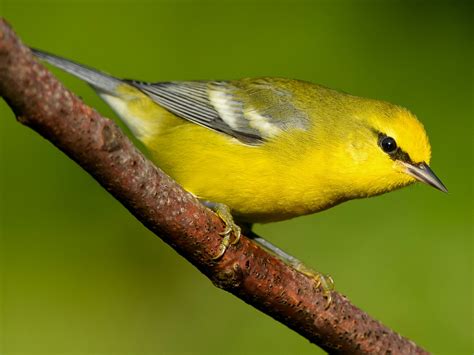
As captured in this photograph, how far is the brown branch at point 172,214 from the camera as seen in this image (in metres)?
2.17

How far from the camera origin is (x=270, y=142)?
4078 mm

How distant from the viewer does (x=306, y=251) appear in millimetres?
4316

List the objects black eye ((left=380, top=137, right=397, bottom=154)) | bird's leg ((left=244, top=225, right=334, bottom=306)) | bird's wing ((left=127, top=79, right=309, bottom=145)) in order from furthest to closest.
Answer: bird's wing ((left=127, top=79, right=309, bottom=145)) → black eye ((left=380, top=137, right=397, bottom=154)) → bird's leg ((left=244, top=225, right=334, bottom=306))

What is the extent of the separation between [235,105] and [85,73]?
90 cm

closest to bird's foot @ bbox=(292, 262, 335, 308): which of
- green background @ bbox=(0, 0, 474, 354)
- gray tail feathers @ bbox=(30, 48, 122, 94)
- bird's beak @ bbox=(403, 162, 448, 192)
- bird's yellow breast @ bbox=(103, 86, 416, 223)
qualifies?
green background @ bbox=(0, 0, 474, 354)

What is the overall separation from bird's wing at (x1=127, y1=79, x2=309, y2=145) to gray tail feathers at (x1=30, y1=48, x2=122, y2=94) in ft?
0.42

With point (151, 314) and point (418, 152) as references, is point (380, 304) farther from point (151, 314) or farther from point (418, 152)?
point (151, 314)

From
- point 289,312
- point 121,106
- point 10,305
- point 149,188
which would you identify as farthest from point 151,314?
point 149,188

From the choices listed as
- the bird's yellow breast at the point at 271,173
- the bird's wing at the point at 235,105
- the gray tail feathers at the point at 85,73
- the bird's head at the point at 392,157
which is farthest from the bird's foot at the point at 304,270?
the gray tail feathers at the point at 85,73

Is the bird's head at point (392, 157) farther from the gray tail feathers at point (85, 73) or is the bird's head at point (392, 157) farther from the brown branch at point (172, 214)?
the gray tail feathers at point (85, 73)

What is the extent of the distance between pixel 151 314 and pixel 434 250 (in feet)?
5.10

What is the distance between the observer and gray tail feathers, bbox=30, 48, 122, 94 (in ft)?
13.0

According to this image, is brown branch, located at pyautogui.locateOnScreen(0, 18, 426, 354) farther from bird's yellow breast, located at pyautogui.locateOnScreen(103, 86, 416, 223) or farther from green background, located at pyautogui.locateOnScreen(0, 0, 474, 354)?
green background, located at pyautogui.locateOnScreen(0, 0, 474, 354)

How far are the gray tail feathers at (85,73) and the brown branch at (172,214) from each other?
145 cm
